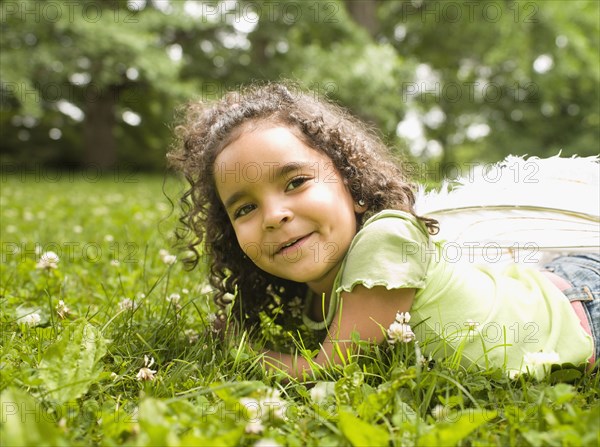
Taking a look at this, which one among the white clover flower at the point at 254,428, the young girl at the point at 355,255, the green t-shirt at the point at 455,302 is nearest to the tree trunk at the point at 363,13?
the young girl at the point at 355,255

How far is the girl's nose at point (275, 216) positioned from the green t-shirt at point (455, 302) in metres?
0.25

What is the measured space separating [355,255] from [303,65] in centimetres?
1179

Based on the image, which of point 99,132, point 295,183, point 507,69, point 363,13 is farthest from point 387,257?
point 507,69

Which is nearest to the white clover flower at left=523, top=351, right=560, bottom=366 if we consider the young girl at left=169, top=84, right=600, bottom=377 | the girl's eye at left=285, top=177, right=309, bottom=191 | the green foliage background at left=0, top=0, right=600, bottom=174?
the young girl at left=169, top=84, right=600, bottom=377

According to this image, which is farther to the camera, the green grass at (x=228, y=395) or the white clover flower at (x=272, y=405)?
the white clover flower at (x=272, y=405)

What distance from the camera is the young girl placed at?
2.04 m

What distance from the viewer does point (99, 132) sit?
1755 cm

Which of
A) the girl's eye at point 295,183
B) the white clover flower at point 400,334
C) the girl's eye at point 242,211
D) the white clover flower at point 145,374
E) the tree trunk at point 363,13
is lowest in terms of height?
the white clover flower at point 145,374

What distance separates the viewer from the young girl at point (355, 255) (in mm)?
2037

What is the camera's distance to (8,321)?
2.24 meters

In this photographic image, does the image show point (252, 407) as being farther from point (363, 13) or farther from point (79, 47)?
point (363, 13)

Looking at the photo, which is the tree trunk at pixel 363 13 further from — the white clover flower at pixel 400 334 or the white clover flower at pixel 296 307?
the white clover flower at pixel 400 334

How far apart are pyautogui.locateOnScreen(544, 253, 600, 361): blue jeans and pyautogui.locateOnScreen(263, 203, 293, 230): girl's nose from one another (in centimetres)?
111

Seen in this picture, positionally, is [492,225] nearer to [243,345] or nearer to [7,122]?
[243,345]
